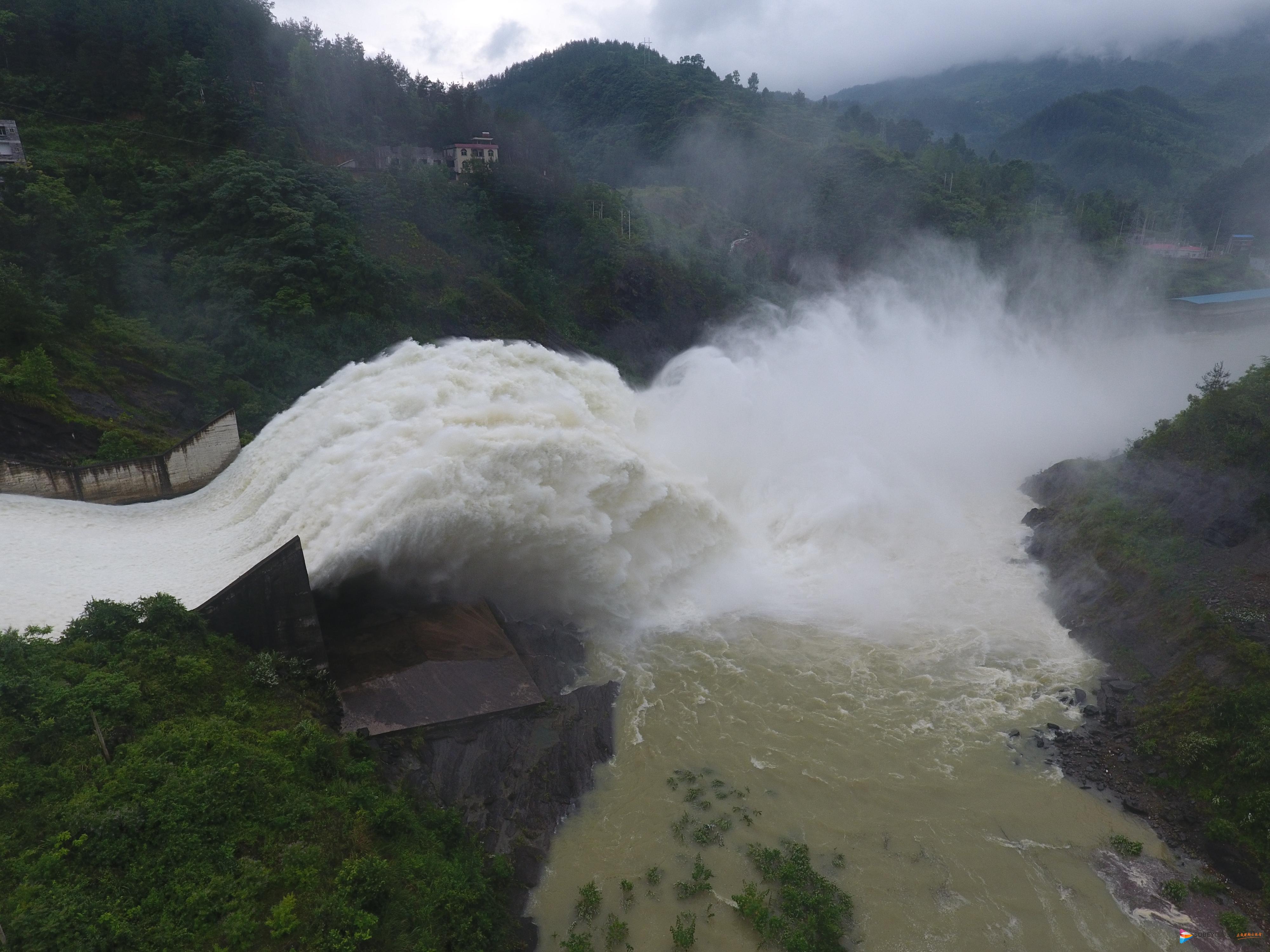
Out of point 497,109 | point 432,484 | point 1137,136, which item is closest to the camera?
point 432,484

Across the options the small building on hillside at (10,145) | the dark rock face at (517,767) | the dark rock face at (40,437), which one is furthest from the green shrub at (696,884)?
the small building on hillside at (10,145)

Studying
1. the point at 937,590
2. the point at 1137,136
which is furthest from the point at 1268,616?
the point at 1137,136

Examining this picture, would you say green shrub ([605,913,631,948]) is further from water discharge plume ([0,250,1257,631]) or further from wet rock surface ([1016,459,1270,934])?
wet rock surface ([1016,459,1270,934])

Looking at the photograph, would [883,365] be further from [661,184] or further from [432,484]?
[661,184]

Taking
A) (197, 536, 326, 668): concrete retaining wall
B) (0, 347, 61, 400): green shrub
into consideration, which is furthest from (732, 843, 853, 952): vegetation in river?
(0, 347, 61, 400): green shrub

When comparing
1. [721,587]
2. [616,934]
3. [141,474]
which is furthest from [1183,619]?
[141,474]
